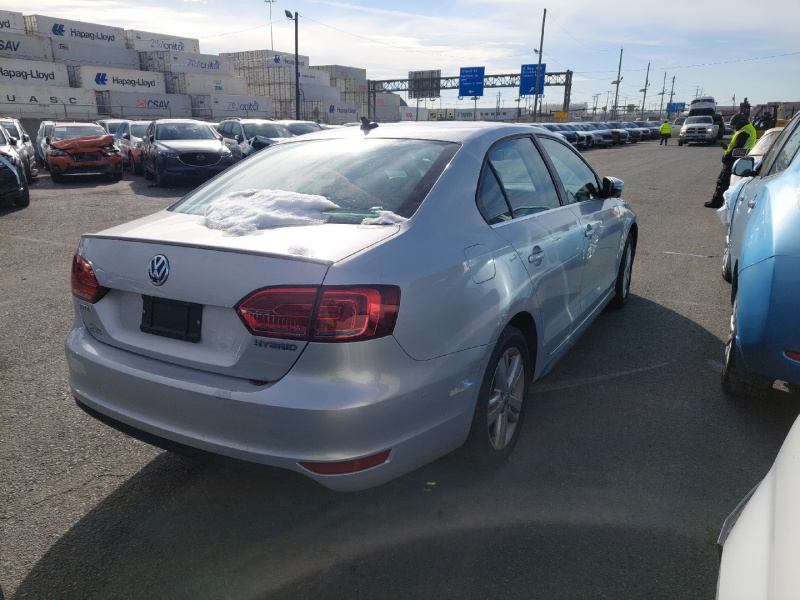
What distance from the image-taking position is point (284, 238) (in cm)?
224

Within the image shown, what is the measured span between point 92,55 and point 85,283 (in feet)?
198

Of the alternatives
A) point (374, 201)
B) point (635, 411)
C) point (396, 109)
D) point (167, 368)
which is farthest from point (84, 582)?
point (396, 109)

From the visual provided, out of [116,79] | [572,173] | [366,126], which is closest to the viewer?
[366,126]

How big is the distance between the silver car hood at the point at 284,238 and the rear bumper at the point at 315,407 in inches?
13.9

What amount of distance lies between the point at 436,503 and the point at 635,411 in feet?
4.98

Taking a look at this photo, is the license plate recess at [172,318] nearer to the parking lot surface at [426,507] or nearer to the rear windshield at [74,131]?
the parking lot surface at [426,507]

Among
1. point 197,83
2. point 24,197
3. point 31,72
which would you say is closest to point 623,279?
point 24,197

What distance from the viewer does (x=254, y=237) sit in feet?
7.45

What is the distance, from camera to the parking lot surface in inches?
87.0

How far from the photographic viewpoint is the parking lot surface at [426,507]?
221 centimetres

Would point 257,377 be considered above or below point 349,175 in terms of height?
below

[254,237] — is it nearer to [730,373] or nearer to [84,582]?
[84,582]

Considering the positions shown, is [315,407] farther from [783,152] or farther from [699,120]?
[699,120]

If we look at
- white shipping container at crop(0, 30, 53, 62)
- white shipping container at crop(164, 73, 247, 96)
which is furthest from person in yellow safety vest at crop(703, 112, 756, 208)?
white shipping container at crop(164, 73, 247, 96)
